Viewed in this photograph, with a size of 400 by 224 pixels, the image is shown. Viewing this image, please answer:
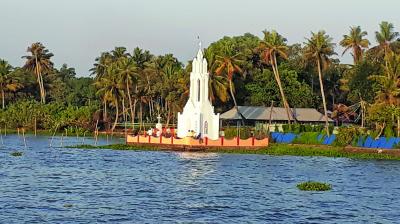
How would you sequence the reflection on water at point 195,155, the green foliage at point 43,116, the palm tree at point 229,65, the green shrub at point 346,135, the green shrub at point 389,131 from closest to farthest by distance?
the reflection on water at point 195,155 → the green shrub at point 389,131 → the green shrub at point 346,135 → the palm tree at point 229,65 → the green foliage at point 43,116

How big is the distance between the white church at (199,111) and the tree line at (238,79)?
16527 millimetres

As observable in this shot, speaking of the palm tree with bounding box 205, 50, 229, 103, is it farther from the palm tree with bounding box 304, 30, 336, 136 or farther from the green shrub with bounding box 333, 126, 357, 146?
the green shrub with bounding box 333, 126, 357, 146

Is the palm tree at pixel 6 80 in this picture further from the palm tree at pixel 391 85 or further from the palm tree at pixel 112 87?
the palm tree at pixel 391 85

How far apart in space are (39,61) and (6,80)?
1125 cm

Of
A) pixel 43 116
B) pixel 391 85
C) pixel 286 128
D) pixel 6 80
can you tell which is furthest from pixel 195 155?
pixel 6 80

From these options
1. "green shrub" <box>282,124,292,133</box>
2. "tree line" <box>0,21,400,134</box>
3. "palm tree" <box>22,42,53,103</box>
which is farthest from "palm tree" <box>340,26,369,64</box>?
"palm tree" <box>22,42,53,103</box>

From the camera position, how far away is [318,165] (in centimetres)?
6369

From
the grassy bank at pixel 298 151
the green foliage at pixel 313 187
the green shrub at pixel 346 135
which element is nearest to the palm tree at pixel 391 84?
the green shrub at pixel 346 135

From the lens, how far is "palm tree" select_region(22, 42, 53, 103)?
142125mm

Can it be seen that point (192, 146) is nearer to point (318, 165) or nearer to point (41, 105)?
point (318, 165)

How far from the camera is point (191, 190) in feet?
144

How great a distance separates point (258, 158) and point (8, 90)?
80.1m

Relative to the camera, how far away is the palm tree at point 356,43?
111 metres

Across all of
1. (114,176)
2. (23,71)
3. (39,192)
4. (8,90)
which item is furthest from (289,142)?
(23,71)
